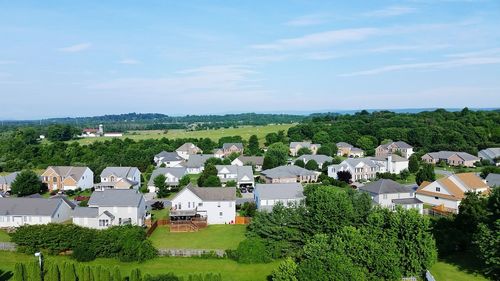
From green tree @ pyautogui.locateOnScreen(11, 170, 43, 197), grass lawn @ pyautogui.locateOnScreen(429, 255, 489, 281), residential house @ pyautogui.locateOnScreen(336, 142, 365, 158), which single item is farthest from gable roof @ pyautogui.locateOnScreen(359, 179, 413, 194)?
residential house @ pyautogui.locateOnScreen(336, 142, 365, 158)

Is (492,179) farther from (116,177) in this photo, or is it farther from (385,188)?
(116,177)

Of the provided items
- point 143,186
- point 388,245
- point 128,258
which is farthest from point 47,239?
point 143,186

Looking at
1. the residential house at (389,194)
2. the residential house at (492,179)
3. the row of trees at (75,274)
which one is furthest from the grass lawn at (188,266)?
the residential house at (492,179)

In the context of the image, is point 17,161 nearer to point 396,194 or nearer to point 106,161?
point 106,161

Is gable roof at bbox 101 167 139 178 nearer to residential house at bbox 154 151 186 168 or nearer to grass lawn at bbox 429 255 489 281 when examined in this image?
residential house at bbox 154 151 186 168

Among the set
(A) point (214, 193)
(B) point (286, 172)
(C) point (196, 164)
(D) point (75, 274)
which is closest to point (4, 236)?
(D) point (75, 274)

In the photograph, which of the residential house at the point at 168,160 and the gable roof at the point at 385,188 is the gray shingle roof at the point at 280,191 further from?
the residential house at the point at 168,160

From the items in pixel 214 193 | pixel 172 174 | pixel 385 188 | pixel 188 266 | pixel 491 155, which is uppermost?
pixel 214 193
